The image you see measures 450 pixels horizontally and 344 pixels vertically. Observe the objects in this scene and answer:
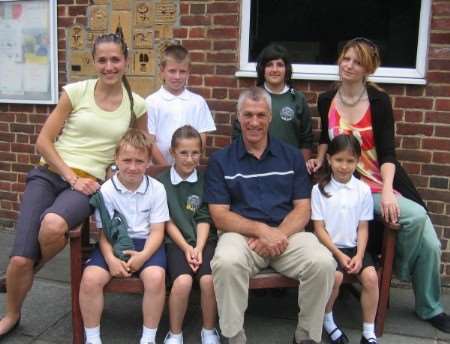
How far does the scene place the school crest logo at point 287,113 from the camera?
3.46 m

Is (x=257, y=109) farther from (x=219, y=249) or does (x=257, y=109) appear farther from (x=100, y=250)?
(x=100, y=250)

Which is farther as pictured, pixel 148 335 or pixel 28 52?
pixel 28 52

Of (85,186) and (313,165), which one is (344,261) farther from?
(85,186)

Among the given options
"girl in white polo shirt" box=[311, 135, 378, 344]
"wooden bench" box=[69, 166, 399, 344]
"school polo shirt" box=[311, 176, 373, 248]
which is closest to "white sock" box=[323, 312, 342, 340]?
"girl in white polo shirt" box=[311, 135, 378, 344]

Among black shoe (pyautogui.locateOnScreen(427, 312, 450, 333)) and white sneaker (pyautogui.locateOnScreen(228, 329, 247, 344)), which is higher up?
white sneaker (pyautogui.locateOnScreen(228, 329, 247, 344))

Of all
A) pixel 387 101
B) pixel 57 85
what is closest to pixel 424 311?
pixel 387 101

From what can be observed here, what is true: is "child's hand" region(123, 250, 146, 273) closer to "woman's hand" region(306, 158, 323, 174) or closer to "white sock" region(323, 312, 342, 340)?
"white sock" region(323, 312, 342, 340)

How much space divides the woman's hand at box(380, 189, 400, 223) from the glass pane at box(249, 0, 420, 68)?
48.5 inches

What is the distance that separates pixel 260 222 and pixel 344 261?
527 millimetres

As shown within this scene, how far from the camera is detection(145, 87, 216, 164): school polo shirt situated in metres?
Answer: 3.46

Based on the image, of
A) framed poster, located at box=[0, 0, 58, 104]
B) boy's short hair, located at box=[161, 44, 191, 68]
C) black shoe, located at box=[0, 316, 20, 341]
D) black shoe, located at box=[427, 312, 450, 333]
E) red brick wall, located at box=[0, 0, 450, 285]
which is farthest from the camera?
framed poster, located at box=[0, 0, 58, 104]

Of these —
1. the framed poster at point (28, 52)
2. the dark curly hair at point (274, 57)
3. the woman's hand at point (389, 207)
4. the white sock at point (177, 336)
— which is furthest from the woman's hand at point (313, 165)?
the framed poster at point (28, 52)

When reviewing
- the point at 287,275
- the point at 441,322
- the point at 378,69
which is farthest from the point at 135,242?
the point at 378,69

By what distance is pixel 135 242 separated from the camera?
2.98m
